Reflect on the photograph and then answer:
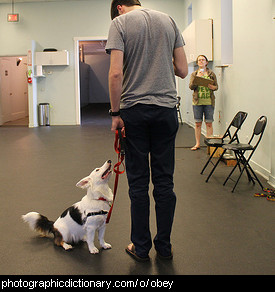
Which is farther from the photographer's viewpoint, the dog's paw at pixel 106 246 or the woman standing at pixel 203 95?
the woman standing at pixel 203 95

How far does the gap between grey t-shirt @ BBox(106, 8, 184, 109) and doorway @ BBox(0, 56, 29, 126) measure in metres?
10.3

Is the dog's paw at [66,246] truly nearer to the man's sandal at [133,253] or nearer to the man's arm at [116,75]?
the man's sandal at [133,253]

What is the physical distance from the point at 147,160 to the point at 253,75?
3056mm

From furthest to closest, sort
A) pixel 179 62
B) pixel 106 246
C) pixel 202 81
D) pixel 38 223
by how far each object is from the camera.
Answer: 1. pixel 202 81
2. pixel 38 223
3. pixel 106 246
4. pixel 179 62

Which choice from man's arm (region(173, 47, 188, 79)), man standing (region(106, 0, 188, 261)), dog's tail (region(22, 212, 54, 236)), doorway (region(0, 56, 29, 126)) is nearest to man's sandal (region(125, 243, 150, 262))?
man standing (region(106, 0, 188, 261))

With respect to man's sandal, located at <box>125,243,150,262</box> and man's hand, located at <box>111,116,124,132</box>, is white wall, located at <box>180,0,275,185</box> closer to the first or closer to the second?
man's sandal, located at <box>125,243,150,262</box>

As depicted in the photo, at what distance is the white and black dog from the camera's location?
245cm

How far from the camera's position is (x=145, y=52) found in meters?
2.14

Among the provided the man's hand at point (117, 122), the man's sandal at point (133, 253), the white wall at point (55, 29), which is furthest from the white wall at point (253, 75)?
the white wall at point (55, 29)

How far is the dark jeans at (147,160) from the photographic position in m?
2.19

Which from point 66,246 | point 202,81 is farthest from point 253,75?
point 66,246

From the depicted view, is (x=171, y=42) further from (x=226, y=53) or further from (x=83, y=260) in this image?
(x=226, y=53)

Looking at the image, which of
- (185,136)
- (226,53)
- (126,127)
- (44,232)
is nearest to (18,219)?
(44,232)

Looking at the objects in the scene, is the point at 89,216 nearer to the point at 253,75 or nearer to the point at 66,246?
the point at 66,246
